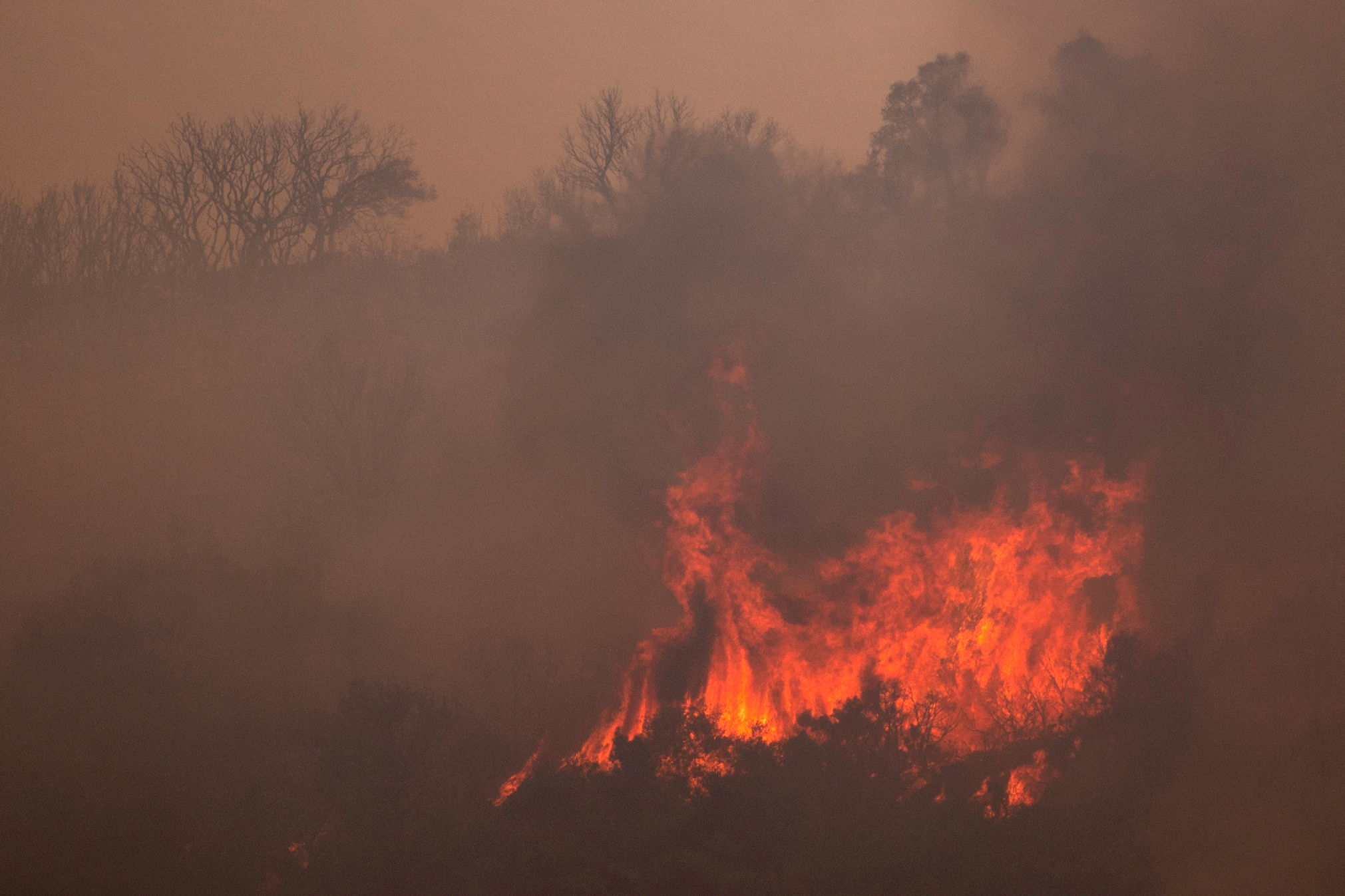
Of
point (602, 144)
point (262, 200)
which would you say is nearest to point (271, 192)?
point (262, 200)

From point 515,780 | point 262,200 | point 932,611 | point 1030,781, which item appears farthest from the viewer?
point 262,200

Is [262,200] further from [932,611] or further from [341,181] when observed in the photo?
[932,611]

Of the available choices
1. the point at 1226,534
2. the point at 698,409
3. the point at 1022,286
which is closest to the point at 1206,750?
the point at 1226,534

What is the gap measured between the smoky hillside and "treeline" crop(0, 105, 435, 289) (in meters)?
6.09

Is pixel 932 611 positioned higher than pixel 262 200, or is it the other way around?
pixel 262 200

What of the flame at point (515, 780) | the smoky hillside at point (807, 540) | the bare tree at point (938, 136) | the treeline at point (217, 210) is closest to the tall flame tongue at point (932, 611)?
the smoky hillside at point (807, 540)

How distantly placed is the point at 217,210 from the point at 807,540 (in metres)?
15.3

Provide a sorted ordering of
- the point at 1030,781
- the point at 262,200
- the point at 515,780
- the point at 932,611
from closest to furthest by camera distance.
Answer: the point at 1030,781
the point at 932,611
the point at 515,780
the point at 262,200

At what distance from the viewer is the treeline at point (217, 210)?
758 inches

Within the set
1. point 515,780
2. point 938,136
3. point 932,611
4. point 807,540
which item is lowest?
point 515,780

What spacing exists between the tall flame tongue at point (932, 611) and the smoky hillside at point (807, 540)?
0.37 m

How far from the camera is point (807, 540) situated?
12.8 meters

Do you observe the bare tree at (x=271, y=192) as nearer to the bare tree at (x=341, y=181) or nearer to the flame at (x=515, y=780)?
the bare tree at (x=341, y=181)

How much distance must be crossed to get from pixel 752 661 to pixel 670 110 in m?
11.4
